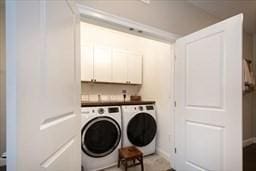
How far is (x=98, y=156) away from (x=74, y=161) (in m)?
1.21

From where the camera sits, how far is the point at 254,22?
10.3 ft

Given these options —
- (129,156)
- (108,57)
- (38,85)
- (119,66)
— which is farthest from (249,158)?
(38,85)

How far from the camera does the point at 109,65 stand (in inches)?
130

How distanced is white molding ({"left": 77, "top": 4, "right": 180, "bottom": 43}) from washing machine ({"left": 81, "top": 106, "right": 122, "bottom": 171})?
1269 millimetres

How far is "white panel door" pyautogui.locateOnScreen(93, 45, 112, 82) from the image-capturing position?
3.17 meters

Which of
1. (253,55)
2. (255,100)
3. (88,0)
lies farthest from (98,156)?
(253,55)

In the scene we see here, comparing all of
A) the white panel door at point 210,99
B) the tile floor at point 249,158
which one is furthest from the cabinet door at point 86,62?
the tile floor at point 249,158

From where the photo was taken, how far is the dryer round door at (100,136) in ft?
7.34

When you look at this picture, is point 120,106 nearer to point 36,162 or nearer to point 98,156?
point 98,156

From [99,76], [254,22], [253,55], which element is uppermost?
[254,22]

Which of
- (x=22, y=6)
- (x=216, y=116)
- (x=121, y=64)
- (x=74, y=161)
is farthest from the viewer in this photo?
(x=121, y=64)

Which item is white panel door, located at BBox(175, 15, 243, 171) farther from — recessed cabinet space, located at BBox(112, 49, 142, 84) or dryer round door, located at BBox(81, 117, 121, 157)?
recessed cabinet space, located at BBox(112, 49, 142, 84)

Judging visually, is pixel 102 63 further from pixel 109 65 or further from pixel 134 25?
pixel 134 25

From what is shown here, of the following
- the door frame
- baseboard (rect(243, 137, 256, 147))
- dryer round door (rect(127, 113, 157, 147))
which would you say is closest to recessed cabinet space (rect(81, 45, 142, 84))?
dryer round door (rect(127, 113, 157, 147))
